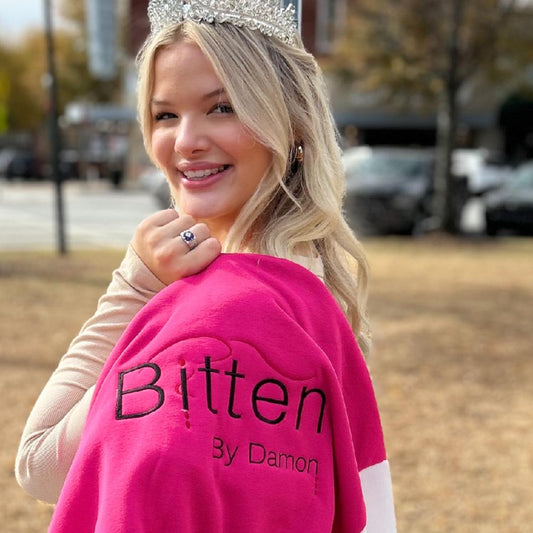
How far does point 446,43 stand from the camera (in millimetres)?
14742

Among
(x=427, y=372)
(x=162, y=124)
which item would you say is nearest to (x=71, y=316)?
(x=427, y=372)

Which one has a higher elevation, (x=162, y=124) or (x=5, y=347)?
(x=162, y=124)

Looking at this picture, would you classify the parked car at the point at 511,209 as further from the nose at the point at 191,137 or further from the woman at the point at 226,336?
the nose at the point at 191,137

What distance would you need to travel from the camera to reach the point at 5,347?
699 centimetres

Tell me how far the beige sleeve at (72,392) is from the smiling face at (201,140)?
0.61 feet

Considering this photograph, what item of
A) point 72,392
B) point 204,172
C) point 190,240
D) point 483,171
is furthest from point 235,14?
point 483,171

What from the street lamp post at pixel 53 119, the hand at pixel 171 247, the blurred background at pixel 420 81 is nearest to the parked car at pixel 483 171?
the blurred background at pixel 420 81

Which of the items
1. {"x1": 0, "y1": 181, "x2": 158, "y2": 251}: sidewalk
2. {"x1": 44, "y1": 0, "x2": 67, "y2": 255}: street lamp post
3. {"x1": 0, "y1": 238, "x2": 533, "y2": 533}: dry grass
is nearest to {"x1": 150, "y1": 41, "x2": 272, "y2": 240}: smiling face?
{"x1": 0, "y1": 238, "x2": 533, "y2": 533}: dry grass

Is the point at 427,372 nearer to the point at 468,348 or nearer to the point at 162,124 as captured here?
the point at 468,348

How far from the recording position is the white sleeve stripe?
1561mm

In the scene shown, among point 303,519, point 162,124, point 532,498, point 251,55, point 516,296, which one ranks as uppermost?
point 251,55

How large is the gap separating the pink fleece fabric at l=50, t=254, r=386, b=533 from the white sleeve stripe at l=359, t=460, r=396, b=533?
16 cm

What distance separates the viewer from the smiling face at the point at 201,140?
1.54 meters

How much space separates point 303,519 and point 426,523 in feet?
9.98
